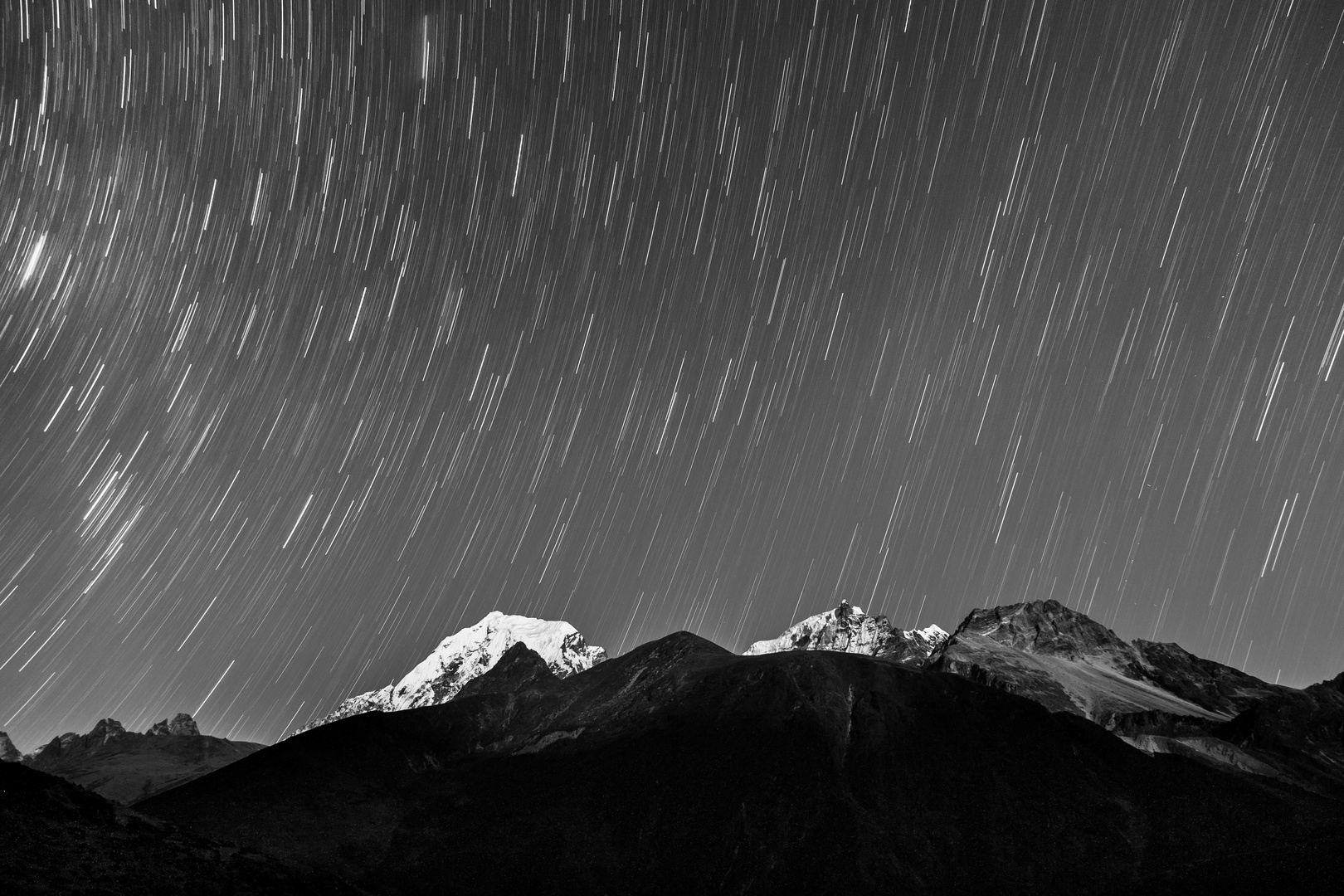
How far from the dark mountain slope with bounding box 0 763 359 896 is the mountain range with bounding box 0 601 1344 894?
3358 mm

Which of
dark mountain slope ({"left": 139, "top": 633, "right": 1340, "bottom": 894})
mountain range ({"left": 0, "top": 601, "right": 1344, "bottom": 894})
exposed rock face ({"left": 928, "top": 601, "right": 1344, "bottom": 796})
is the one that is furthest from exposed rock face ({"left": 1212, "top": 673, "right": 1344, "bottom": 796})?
dark mountain slope ({"left": 139, "top": 633, "right": 1340, "bottom": 894})

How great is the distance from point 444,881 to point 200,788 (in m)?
44.6

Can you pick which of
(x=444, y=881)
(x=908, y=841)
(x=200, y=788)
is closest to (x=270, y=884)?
(x=444, y=881)

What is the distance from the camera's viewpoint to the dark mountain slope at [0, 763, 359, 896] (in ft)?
147

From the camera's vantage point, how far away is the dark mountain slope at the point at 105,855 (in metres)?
44.9

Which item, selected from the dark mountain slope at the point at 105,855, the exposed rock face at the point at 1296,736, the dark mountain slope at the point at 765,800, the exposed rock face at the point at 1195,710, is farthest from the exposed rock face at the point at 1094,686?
the dark mountain slope at the point at 105,855

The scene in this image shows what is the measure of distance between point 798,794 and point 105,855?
82.2 meters

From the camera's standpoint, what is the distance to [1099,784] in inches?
4215

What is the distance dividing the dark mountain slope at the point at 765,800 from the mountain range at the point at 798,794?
1.21 ft

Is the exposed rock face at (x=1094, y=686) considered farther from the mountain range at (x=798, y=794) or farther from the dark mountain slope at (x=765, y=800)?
the dark mountain slope at (x=765, y=800)

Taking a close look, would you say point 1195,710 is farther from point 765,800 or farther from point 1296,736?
point 765,800

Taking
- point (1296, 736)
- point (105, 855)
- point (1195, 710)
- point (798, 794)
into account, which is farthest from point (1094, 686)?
point (105, 855)

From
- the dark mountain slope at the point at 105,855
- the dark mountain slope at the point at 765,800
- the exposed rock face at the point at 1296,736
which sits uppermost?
the exposed rock face at the point at 1296,736

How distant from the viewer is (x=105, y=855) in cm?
4991
